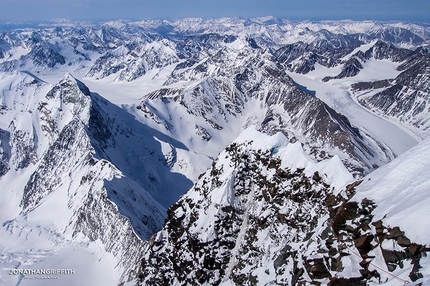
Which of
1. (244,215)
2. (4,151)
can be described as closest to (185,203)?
(244,215)

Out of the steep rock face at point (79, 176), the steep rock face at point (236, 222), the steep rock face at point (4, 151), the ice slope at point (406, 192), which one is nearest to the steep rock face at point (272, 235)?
the steep rock face at point (236, 222)

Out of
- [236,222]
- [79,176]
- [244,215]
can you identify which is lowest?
[236,222]

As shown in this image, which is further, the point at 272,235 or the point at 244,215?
the point at 244,215

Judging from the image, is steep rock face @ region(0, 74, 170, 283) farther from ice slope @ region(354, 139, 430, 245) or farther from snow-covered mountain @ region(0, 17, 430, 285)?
ice slope @ region(354, 139, 430, 245)

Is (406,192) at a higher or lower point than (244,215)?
lower

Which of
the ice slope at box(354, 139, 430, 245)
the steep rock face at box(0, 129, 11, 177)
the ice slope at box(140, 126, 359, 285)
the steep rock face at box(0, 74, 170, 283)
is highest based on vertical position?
the steep rock face at box(0, 129, 11, 177)

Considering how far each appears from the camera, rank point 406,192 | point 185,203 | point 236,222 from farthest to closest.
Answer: point 185,203, point 236,222, point 406,192

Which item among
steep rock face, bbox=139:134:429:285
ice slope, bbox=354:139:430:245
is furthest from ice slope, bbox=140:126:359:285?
ice slope, bbox=354:139:430:245

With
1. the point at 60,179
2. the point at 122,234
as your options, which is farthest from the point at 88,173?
the point at 122,234

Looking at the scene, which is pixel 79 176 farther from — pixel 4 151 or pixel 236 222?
pixel 4 151

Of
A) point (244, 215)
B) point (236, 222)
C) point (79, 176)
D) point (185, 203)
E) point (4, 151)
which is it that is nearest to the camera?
point (244, 215)

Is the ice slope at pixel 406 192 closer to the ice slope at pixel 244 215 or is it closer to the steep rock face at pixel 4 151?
the ice slope at pixel 244 215

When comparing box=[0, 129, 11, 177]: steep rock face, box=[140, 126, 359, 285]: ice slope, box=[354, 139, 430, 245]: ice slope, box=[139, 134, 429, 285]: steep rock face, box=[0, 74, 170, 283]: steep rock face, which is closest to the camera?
box=[354, 139, 430, 245]: ice slope
